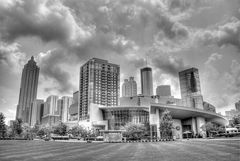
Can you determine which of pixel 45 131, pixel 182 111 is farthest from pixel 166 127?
pixel 45 131

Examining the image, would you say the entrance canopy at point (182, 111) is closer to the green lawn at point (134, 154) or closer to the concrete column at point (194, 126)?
the concrete column at point (194, 126)

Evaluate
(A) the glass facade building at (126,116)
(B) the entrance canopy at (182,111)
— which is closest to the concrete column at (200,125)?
(B) the entrance canopy at (182,111)

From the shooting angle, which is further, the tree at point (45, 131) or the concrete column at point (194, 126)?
the tree at point (45, 131)

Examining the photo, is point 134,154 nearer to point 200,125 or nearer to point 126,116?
point 200,125

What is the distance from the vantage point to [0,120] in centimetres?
9519

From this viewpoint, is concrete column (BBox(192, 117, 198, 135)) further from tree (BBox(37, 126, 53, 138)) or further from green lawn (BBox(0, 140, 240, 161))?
green lawn (BBox(0, 140, 240, 161))

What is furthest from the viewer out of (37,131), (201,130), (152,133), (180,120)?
(37,131)

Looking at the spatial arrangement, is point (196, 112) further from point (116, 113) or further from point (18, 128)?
point (18, 128)

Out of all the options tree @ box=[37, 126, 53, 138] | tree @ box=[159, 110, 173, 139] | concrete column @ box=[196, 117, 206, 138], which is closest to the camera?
tree @ box=[159, 110, 173, 139]

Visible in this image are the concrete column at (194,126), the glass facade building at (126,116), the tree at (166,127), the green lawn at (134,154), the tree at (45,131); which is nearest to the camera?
the green lawn at (134,154)

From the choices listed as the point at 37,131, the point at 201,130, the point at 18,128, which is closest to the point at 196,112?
the point at 201,130

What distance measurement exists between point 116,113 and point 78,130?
96.8ft

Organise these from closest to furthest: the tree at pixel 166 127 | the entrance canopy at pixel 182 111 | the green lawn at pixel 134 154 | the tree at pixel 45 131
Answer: the green lawn at pixel 134 154 < the tree at pixel 166 127 < the entrance canopy at pixel 182 111 < the tree at pixel 45 131

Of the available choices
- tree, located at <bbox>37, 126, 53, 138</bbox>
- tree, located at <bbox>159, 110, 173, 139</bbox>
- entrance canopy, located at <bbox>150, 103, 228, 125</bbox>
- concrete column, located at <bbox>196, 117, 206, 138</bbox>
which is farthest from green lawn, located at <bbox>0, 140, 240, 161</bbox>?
tree, located at <bbox>37, 126, 53, 138</bbox>
